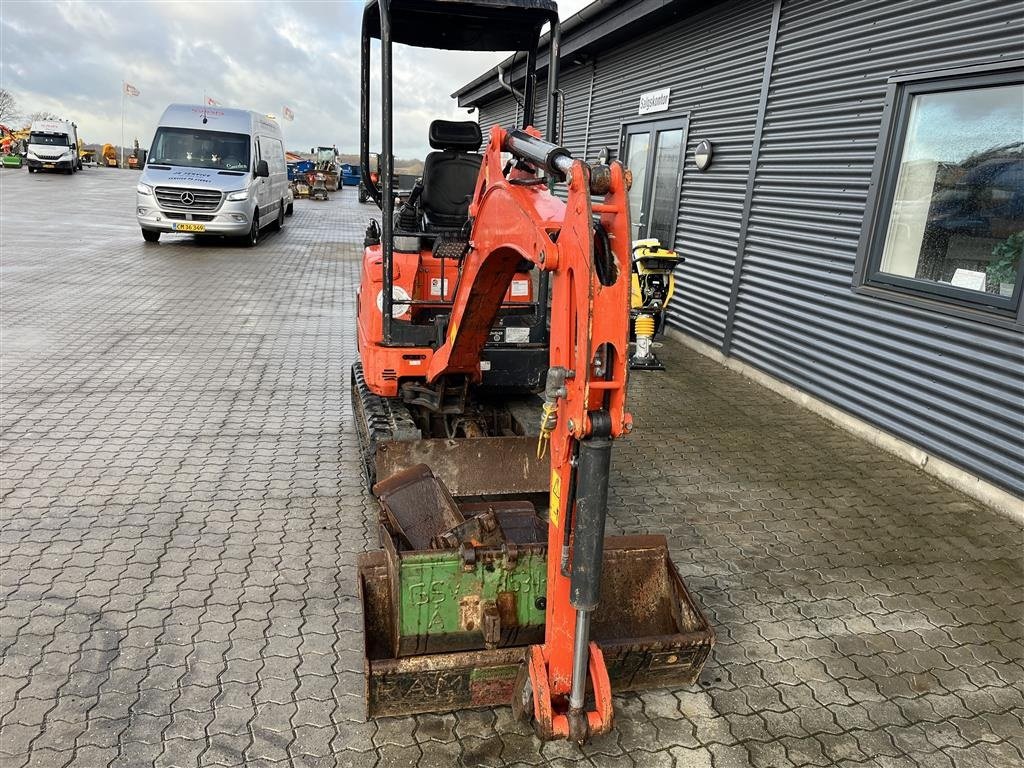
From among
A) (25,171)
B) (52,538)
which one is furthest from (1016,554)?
(25,171)

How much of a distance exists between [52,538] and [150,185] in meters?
13.4

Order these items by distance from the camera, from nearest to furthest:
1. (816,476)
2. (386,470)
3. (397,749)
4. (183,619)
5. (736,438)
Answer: (397,749)
(183,619)
(386,470)
(816,476)
(736,438)

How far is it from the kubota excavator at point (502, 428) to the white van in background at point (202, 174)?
11961 millimetres

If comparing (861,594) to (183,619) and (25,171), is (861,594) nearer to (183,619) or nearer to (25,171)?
(183,619)

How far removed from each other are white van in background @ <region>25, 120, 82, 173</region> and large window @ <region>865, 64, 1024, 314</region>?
4153 cm

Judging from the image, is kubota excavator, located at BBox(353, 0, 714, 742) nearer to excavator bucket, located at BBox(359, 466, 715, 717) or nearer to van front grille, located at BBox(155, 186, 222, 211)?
excavator bucket, located at BBox(359, 466, 715, 717)

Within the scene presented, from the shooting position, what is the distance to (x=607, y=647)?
2842mm

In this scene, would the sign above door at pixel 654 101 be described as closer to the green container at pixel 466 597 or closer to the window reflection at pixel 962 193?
the window reflection at pixel 962 193

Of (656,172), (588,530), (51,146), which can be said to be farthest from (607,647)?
(51,146)

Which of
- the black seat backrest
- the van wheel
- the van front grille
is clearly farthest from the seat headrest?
the van wheel

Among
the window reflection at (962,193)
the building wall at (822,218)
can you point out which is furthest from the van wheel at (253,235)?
the window reflection at (962,193)

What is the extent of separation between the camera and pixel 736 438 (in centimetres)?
633

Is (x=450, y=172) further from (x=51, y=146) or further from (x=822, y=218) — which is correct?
(x=51, y=146)

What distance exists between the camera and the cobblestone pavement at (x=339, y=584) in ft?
9.47
